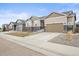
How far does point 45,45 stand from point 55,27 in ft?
2.68

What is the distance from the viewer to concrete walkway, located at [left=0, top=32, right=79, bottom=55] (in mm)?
4320

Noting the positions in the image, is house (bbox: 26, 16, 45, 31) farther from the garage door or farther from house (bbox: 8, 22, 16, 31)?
house (bbox: 8, 22, 16, 31)

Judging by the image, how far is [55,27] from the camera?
5.57m

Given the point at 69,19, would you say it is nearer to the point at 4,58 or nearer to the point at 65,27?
the point at 65,27

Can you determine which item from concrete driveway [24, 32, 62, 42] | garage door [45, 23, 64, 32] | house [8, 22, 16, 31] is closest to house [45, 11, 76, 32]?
garage door [45, 23, 64, 32]

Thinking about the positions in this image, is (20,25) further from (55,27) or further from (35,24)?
A: (55,27)

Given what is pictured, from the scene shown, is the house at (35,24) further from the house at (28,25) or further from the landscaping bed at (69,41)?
the landscaping bed at (69,41)

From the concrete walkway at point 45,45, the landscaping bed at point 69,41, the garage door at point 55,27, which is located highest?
the garage door at point 55,27

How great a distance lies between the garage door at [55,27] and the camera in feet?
→ 17.9

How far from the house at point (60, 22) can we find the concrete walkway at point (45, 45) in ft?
1.08

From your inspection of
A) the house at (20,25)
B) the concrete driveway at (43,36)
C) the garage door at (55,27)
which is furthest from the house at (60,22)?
the house at (20,25)

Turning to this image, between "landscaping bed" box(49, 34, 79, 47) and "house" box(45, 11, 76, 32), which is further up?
"house" box(45, 11, 76, 32)

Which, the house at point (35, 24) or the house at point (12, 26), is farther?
the house at point (35, 24)

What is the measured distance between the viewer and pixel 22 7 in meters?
5.12
